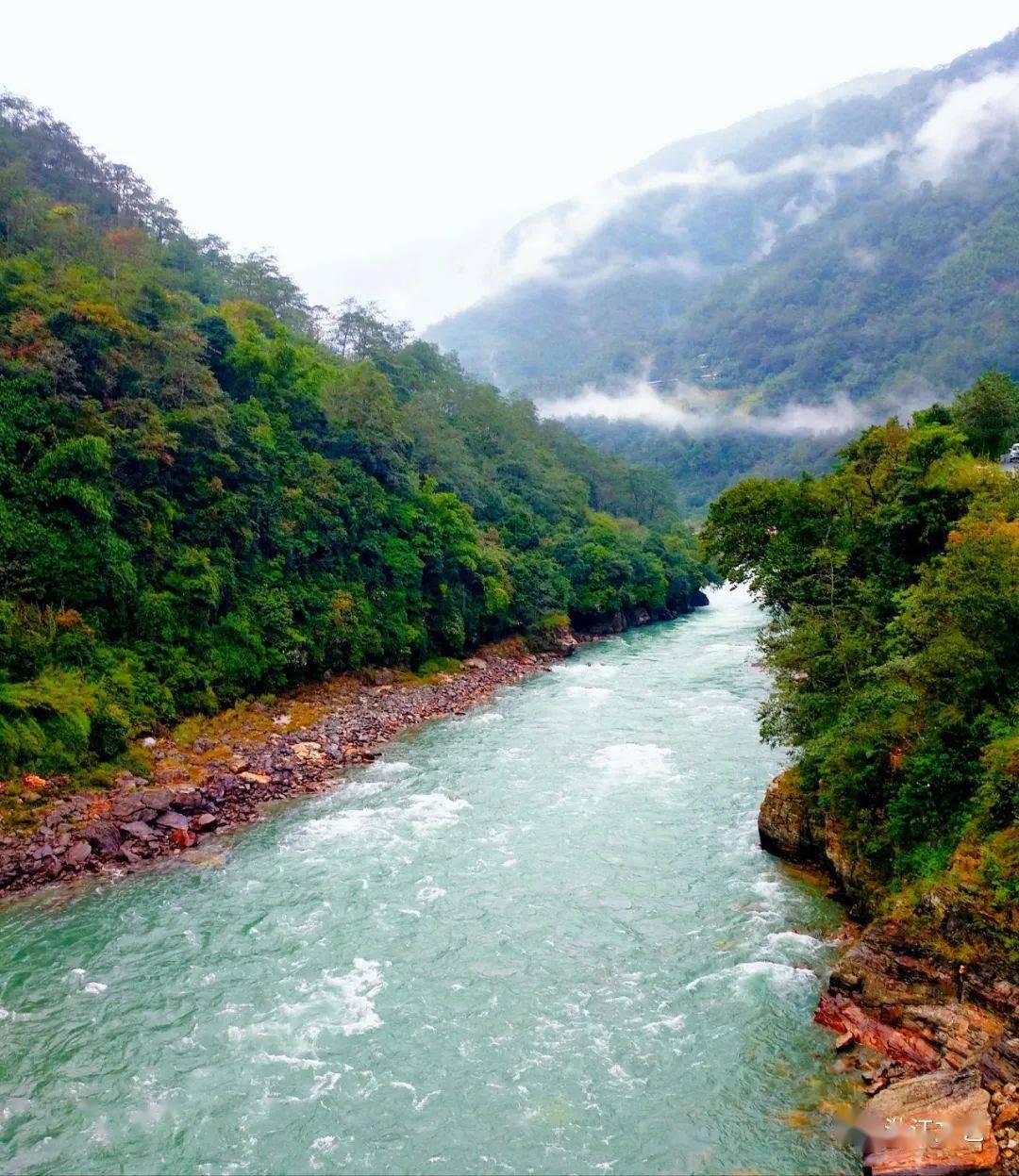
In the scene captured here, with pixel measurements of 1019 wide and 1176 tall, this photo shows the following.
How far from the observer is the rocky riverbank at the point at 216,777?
685 inches

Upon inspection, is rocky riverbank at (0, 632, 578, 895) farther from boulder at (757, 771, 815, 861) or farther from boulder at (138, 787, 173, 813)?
boulder at (757, 771, 815, 861)

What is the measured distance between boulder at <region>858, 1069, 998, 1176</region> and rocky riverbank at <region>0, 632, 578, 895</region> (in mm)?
14477

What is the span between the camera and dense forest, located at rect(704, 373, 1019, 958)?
12359 millimetres

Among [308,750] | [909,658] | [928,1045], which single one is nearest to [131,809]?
[308,750]

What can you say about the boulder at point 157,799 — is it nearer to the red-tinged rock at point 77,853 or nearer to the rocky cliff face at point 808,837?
the red-tinged rock at point 77,853

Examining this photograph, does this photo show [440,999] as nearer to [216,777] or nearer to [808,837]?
[808,837]

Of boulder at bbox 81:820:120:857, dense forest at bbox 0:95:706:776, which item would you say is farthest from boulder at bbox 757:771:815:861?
dense forest at bbox 0:95:706:776

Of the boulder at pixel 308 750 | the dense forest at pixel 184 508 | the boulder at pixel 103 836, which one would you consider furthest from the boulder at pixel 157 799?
the boulder at pixel 308 750

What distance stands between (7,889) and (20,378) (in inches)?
611

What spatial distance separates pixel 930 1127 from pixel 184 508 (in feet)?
87.4

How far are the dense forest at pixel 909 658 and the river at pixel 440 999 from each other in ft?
8.04

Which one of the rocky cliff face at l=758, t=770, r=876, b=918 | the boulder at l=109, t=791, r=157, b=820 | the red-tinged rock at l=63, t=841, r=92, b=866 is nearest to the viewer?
the rocky cliff face at l=758, t=770, r=876, b=918

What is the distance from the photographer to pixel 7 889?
52.7 ft

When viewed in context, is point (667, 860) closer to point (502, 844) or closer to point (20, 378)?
point (502, 844)
